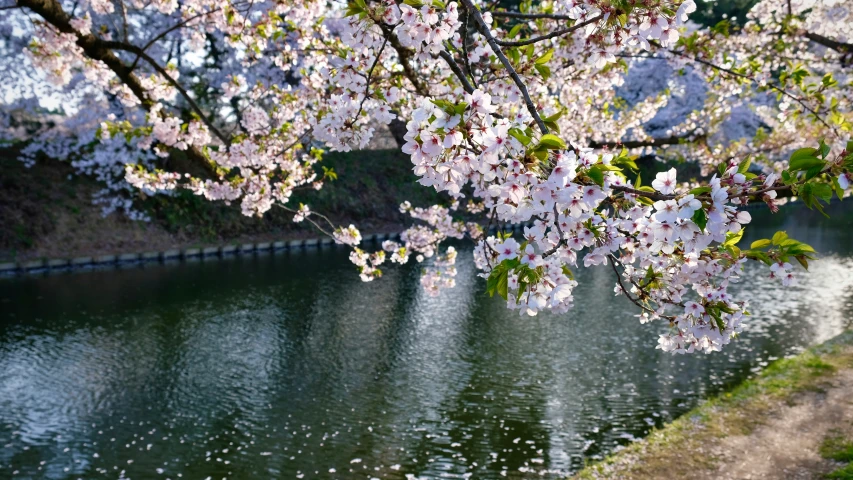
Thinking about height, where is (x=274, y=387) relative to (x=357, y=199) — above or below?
below

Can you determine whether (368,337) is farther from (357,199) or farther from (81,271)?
(357,199)

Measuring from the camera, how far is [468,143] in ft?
6.49

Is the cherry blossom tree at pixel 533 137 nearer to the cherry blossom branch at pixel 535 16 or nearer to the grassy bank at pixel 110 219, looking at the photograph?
the cherry blossom branch at pixel 535 16

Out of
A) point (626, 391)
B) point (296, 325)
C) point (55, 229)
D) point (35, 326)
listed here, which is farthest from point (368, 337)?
point (55, 229)

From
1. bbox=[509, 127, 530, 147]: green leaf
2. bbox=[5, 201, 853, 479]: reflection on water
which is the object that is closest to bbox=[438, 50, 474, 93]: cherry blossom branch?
bbox=[509, 127, 530, 147]: green leaf

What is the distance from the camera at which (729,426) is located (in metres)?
5.79

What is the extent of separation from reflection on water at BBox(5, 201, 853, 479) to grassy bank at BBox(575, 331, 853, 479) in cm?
48

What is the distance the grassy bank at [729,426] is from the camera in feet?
16.2

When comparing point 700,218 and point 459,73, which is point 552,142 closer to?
point 700,218

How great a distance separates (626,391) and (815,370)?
2142mm

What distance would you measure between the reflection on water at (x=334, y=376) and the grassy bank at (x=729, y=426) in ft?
A: 1.57

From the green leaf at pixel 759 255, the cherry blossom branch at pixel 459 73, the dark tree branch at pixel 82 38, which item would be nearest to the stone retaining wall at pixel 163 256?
the dark tree branch at pixel 82 38

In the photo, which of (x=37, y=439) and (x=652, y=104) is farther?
(x=652, y=104)

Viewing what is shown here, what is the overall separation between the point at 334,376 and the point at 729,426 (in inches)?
176
